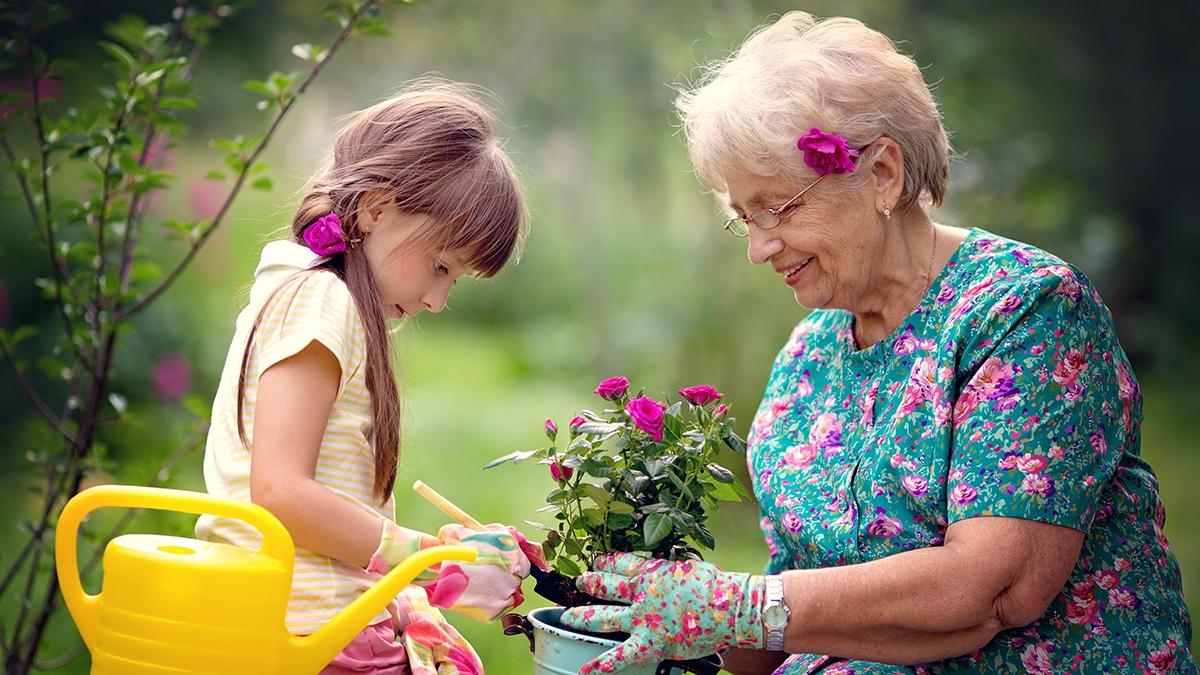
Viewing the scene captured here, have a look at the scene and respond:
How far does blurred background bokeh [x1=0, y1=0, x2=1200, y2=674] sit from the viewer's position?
573cm

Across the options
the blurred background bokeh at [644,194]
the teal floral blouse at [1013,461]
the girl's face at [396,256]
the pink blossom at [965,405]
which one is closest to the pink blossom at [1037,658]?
the teal floral blouse at [1013,461]

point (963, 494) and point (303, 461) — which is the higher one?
point (303, 461)

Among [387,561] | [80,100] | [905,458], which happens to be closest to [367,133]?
[387,561]

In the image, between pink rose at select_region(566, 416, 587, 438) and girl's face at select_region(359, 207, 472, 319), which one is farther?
girl's face at select_region(359, 207, 472, 319)

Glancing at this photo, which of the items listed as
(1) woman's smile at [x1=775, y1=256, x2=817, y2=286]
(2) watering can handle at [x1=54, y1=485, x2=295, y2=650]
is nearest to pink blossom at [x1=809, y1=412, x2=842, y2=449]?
(1) woman's smile at [x1=775, y1=256, x2=817, y2=286]

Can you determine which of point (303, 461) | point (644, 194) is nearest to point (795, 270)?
point (303, 461)

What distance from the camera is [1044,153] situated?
671 centimetres

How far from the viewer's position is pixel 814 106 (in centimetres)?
207

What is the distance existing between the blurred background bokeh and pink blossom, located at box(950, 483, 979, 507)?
131 inches

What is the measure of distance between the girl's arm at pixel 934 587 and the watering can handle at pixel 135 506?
0.76 m

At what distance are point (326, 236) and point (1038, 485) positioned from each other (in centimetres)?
116

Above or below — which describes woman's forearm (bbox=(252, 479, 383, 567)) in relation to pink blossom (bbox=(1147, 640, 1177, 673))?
above

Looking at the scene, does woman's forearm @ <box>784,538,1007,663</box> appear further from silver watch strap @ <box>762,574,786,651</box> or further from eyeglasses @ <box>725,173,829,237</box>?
eyeglasses @ <box>725,173,829,237</box>

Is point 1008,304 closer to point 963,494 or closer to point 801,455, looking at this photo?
point 963,494
